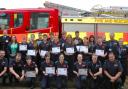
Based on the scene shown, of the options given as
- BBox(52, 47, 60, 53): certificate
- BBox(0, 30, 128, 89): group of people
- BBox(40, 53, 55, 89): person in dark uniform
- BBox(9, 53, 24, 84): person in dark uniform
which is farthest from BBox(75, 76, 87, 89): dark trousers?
BBox(9, 53, 24, 84): person in dark uniform

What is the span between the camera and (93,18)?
17172 millimetres

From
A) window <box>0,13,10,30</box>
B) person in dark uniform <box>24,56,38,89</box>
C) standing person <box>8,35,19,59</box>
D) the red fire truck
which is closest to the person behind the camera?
person in dark uniform <box>24,56,38,89</box>

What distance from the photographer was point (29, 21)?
16.1 meters

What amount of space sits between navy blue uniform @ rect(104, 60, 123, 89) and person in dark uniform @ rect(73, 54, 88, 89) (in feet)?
2.23

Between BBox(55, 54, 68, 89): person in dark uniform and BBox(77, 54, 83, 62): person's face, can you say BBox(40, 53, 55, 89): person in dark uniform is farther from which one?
BBox(77, 54, 83, 62): person's face

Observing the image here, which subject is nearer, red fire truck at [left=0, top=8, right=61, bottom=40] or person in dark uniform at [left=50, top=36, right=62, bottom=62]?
person in dark uniform at [left=50, top=36, right=62, bottom=62]

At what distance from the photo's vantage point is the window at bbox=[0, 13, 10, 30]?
16.2 metres

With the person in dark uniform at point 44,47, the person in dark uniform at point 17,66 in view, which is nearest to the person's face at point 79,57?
the person in dark uniform at point 44,47

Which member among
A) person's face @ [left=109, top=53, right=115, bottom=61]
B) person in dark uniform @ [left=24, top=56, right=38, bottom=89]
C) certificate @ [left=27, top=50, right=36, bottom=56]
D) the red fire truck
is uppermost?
the red fire truck

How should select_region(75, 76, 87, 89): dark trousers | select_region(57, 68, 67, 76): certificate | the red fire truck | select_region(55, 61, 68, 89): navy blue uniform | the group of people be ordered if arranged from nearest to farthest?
1. the group of people
2. select_region(75, 76, 87, 89): dark trousers
3. select_region(55, 61, 68, 89): navy blue uniform
4. select_region(57, 68, 67, 76): certificate
5. the red fire truck

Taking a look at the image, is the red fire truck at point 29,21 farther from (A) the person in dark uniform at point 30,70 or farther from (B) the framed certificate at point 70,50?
(A) the person in dark uniform at point 30,70

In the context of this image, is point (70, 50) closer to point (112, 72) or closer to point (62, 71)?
point (62, 71)

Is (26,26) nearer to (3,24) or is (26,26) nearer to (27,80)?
(3,24)

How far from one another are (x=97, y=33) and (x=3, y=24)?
388 cm
